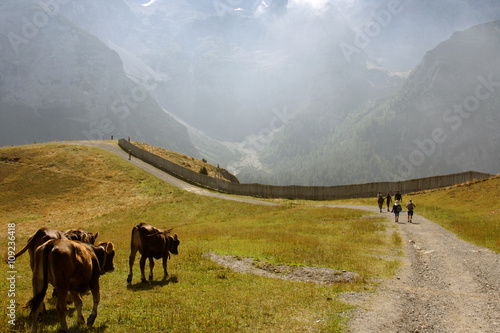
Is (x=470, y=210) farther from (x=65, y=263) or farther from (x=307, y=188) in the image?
(x=65, y=263)

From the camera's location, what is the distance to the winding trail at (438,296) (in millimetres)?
9008

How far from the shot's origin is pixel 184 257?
1773 centimetres

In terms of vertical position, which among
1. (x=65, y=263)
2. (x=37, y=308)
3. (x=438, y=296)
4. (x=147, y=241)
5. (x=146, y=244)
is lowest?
(x=438, y=296)

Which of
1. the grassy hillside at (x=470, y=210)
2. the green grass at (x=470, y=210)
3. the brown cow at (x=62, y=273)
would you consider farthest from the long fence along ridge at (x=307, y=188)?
the brown cow at (x=62, y=273)

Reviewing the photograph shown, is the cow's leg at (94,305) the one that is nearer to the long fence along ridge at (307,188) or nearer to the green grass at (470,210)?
the green grass at (470,210)

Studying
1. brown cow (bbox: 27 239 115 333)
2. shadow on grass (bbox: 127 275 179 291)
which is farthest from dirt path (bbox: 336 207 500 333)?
shadow on grass (bbox: 127 275 179 291)

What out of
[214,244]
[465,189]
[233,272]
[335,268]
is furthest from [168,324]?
[465,189]

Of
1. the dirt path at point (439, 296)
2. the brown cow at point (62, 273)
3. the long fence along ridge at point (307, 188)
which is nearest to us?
the brown cow at point (62, 273)

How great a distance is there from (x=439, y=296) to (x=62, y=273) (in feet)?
37.6

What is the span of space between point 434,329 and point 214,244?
15525 millimetres

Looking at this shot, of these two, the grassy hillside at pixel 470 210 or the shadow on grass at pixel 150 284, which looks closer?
the shadow on grass at pixel 150 284

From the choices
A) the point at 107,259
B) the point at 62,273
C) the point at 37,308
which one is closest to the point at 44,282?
the point at 62,273

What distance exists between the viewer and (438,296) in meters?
11.5

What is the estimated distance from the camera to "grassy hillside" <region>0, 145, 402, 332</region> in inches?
355
